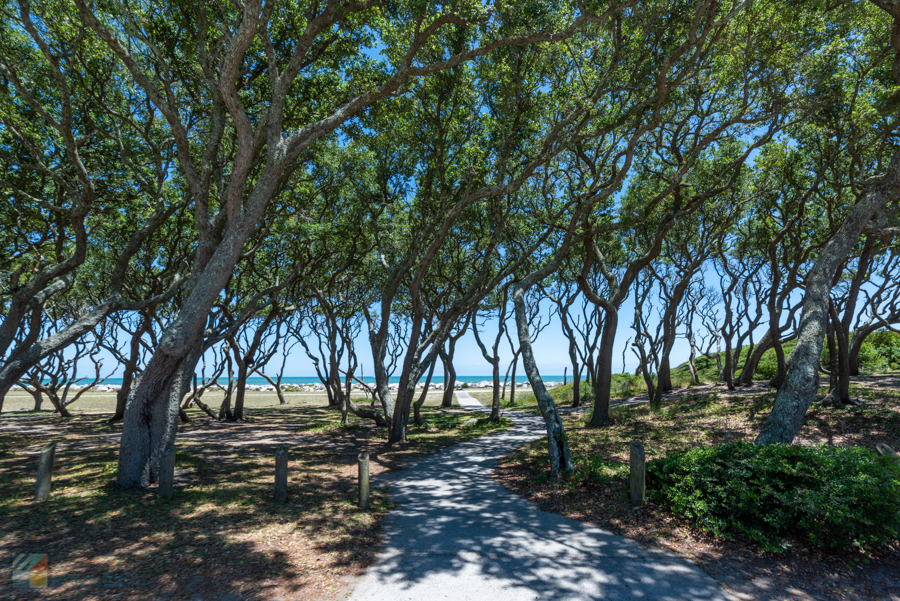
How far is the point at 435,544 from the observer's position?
552cm

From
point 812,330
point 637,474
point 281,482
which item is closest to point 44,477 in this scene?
point 281,482

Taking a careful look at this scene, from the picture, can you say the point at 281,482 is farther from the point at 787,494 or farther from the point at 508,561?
the point at 787,494

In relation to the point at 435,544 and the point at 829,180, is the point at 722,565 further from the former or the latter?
the point at 829,180

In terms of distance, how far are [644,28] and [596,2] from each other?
202 cm

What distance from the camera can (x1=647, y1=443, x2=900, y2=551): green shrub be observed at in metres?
4.66

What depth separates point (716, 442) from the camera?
1016 cm

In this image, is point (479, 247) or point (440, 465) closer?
point (440, 465)

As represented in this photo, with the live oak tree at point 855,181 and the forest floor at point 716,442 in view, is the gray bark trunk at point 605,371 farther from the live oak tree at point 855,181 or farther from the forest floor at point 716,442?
the live oak tree at point 855,181

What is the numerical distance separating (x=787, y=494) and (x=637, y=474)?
198 cm

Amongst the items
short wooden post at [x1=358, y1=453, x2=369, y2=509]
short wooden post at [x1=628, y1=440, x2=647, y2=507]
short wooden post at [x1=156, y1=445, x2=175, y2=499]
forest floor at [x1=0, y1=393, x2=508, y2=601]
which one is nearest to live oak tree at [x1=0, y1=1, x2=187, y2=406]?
forest floor at [x1=0, y1=393, x2=508, y2=601]

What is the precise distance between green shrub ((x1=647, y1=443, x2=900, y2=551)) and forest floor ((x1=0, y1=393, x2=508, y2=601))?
4812 mm

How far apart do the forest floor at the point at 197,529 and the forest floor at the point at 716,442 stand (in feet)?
11.5

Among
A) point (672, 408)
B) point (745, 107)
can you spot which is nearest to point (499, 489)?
point (672, 408)

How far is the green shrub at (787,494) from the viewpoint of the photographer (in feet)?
15.3
